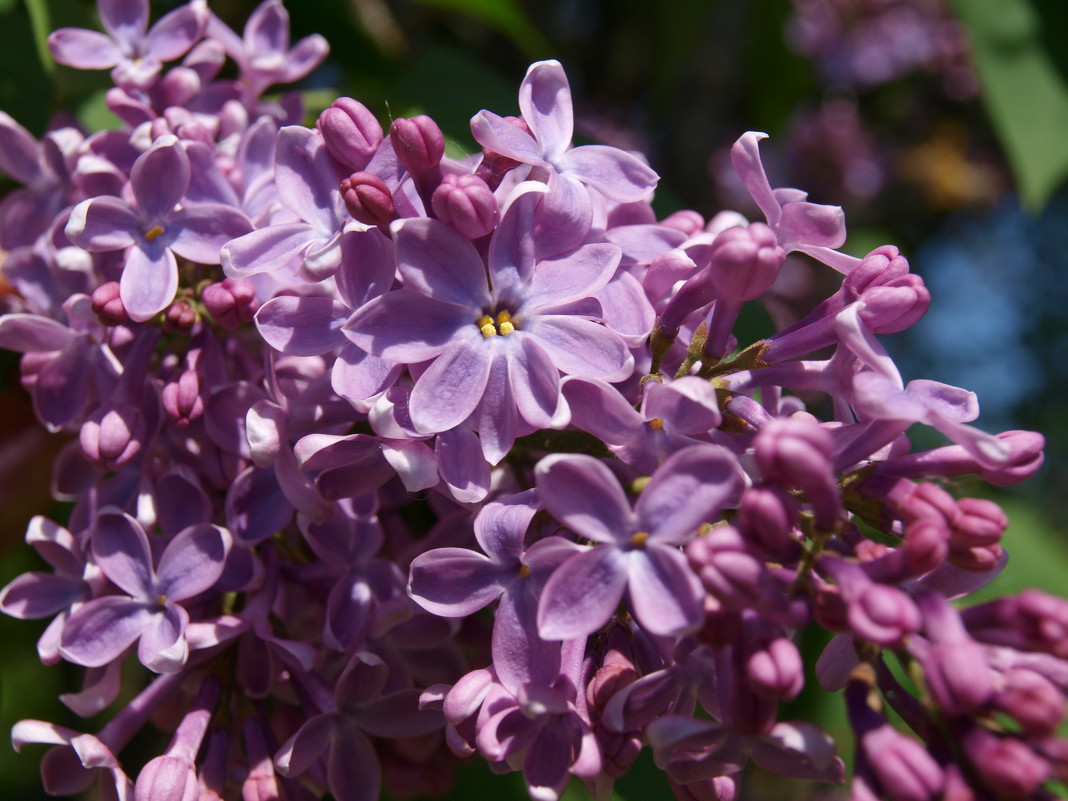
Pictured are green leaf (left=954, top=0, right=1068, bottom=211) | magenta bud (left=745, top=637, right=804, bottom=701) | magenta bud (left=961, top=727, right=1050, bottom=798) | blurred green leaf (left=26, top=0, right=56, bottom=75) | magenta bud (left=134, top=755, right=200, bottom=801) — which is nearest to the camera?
magenta bud (left=961, top=727, right=1050, bottom=798)

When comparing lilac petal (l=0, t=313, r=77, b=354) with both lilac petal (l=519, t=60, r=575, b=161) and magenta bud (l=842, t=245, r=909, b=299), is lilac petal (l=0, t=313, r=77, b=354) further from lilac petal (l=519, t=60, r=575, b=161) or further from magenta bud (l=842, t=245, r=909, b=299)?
magenta bud (l=842, t=245, r=909, b=299)

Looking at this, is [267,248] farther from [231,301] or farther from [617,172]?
[617,172]

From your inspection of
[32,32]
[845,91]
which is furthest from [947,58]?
[32,32]

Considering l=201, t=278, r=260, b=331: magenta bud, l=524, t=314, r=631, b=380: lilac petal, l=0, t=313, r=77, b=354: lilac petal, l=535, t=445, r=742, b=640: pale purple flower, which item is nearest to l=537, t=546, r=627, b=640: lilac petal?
l=535, t=445, r=742, b=640: pale purple flower

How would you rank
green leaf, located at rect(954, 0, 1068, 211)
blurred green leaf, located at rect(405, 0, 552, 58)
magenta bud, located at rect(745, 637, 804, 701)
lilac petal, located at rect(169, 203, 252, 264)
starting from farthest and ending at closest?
blurred green leaf, located at rect(405, 0, 552, 58) → green leaf, located at rect(954, 0, 1068, 211) → lilac petal, located at rect(169, 203, 252, 264) → magenta bud, located at rect(745, 637, 804, 701)

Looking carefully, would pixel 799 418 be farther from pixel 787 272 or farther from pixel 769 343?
pixel 787 272

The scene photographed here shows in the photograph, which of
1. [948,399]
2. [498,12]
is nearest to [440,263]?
[948,399]

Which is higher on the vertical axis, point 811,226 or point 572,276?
point 811,226

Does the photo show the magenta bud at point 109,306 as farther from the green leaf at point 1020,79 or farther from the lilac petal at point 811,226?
the green leaf at point 1020,79
